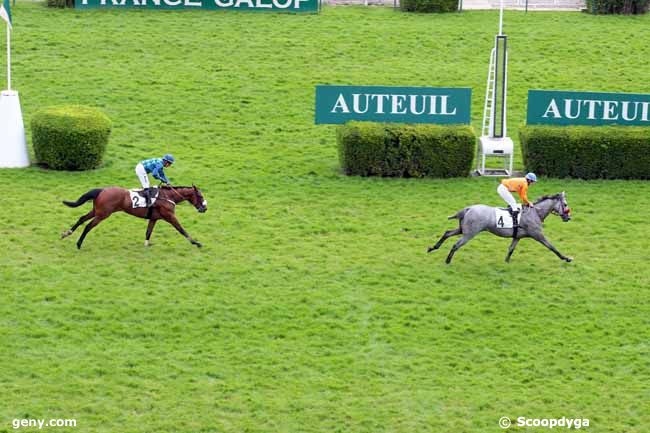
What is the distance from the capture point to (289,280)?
796 inches

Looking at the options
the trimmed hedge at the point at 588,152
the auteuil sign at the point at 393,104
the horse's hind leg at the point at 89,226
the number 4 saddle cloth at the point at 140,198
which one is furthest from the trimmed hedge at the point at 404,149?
the horse's hind leg at the point at 89,226

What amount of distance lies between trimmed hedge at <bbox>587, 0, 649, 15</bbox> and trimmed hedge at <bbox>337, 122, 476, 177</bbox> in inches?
443

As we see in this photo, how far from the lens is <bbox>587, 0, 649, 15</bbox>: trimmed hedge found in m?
34.7

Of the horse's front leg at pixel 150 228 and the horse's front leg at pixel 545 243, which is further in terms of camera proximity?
the horse's front leg at pixel 150 228

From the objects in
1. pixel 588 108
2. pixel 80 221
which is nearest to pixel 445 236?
pixel 80 221

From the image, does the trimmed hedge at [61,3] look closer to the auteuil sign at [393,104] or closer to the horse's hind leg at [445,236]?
the auteuil sign at [393,104]

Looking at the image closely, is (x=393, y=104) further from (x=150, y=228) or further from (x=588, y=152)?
(x=150, y=228)

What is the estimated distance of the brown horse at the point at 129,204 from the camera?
2066 cm

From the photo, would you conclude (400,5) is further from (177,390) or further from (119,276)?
(177,390)

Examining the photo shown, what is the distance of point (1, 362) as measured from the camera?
17344mm

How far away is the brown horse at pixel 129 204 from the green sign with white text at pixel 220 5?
12922mm

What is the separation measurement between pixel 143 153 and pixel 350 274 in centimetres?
670

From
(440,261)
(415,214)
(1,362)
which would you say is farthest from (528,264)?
(1,362)

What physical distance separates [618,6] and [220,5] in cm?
1000
